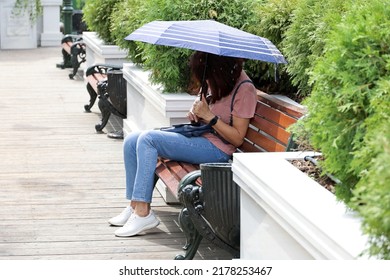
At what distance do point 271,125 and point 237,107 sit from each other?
26 cm

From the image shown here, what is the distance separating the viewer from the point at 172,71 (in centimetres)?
745

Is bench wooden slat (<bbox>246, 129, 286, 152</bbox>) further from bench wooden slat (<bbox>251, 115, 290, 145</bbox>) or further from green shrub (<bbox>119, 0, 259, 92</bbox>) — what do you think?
green shrub (<bbox>119, 0, 259, 92</bbox>)

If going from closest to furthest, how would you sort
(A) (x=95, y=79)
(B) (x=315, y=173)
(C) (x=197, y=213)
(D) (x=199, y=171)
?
(B) (x=315, y=173)
(C) (x=197, y=213)
(D) (x=199, y=171)
(A) (x=95, y=79)

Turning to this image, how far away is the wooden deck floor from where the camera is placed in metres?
6.05

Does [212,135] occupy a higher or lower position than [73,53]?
higher

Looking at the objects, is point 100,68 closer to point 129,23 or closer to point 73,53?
point 129,23

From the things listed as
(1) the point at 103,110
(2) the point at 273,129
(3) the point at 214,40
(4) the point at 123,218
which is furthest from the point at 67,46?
(2) the point at 273,129

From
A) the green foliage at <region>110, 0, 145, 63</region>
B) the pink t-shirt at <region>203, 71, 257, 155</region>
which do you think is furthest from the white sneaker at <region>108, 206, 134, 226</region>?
the green foliage at <region>110, 0, 145, 63</region>

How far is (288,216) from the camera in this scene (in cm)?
386

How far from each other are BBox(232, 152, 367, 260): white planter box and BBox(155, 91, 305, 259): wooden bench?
0.44 meters

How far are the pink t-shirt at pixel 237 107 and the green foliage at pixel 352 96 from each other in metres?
1.81

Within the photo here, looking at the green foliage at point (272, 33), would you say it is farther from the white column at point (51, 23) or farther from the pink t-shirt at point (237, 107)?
the white column at point (51, 23)

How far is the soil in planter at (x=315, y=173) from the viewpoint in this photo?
14.4 feet

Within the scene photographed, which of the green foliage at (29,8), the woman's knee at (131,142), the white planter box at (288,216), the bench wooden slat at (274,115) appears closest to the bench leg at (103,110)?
the woman's knee at (131,142)
